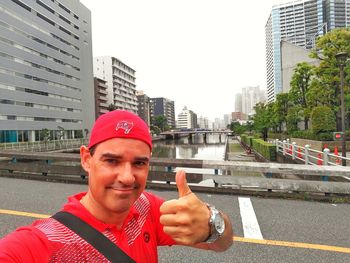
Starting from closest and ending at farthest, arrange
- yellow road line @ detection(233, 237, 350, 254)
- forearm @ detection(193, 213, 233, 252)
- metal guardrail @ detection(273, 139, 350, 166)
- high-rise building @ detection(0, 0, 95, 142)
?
forearm @ detection(193, 213, 233, 252) < yellow road line @ detection(233, 237, 350, 254) < metal guardrail @ detection(273, 139, 350, 166) < high-rise building @ detection(0, 0, 95, 142)

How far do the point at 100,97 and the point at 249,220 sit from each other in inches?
4259

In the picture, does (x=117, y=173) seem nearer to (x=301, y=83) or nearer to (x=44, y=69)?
(x=301, y=83)

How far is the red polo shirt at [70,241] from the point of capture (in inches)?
56.3

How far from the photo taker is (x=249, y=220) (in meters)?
5.50

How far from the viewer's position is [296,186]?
7.38 m

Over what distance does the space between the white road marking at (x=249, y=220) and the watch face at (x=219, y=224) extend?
332cm

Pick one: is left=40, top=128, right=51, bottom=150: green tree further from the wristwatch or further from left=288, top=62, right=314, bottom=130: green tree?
the wristwatch

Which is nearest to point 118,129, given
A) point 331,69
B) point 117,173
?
point 117,173

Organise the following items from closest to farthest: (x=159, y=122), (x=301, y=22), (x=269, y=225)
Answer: (x=269, y=225) < (x=301, y=22) < (x=159, y=122)

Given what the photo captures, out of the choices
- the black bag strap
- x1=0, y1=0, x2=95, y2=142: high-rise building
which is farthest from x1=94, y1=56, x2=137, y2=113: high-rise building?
the black bag strap

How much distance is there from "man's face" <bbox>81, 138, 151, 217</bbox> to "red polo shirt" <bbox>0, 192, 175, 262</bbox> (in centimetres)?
14

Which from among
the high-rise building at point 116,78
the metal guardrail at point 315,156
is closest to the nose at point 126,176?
the metal guardrail at point 315,156

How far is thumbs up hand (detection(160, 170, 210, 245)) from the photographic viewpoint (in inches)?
55.2

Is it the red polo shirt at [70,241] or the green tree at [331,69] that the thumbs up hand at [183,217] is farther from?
the green tree at [331,69]
